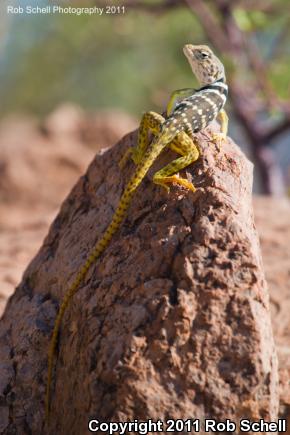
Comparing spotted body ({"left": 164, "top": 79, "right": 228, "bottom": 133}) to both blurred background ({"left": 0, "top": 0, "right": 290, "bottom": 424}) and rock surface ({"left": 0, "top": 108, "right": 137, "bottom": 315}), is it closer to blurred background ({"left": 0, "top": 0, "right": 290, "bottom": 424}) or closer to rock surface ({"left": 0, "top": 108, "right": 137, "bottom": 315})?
blurred background ({"left": 0, "top": 0, "right": 290, "bottom": 424})

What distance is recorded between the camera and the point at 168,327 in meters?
3.05

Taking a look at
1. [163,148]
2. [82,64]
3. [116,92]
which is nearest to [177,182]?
[163,148]

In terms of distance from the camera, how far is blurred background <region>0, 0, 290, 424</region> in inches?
289

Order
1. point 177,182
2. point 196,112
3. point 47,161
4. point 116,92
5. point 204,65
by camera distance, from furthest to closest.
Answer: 1. point 116,92
2. point 47,161
3. point 204,65
4. point 196,112
5. point 177,182

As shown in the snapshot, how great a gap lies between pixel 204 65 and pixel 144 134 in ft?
4.00

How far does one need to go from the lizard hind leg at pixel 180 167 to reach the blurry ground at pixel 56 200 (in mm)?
1423

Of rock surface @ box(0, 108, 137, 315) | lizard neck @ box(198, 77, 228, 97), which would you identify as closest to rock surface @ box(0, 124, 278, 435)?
lizard neck @ box(198, 77, 228, 97)

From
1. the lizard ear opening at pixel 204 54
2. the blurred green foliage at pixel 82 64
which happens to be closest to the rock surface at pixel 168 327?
the lizard ear opening at pixel 204 54

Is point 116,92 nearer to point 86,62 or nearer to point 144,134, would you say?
point 86,62

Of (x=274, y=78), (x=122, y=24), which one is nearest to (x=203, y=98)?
(x=274, y=78)

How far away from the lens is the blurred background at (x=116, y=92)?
24.0ft

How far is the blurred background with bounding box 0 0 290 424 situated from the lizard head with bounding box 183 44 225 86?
1.78 metres

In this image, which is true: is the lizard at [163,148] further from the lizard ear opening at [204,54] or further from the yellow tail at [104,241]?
the lizard ear opening at [204,54]

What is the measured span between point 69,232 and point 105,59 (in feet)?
59.5
